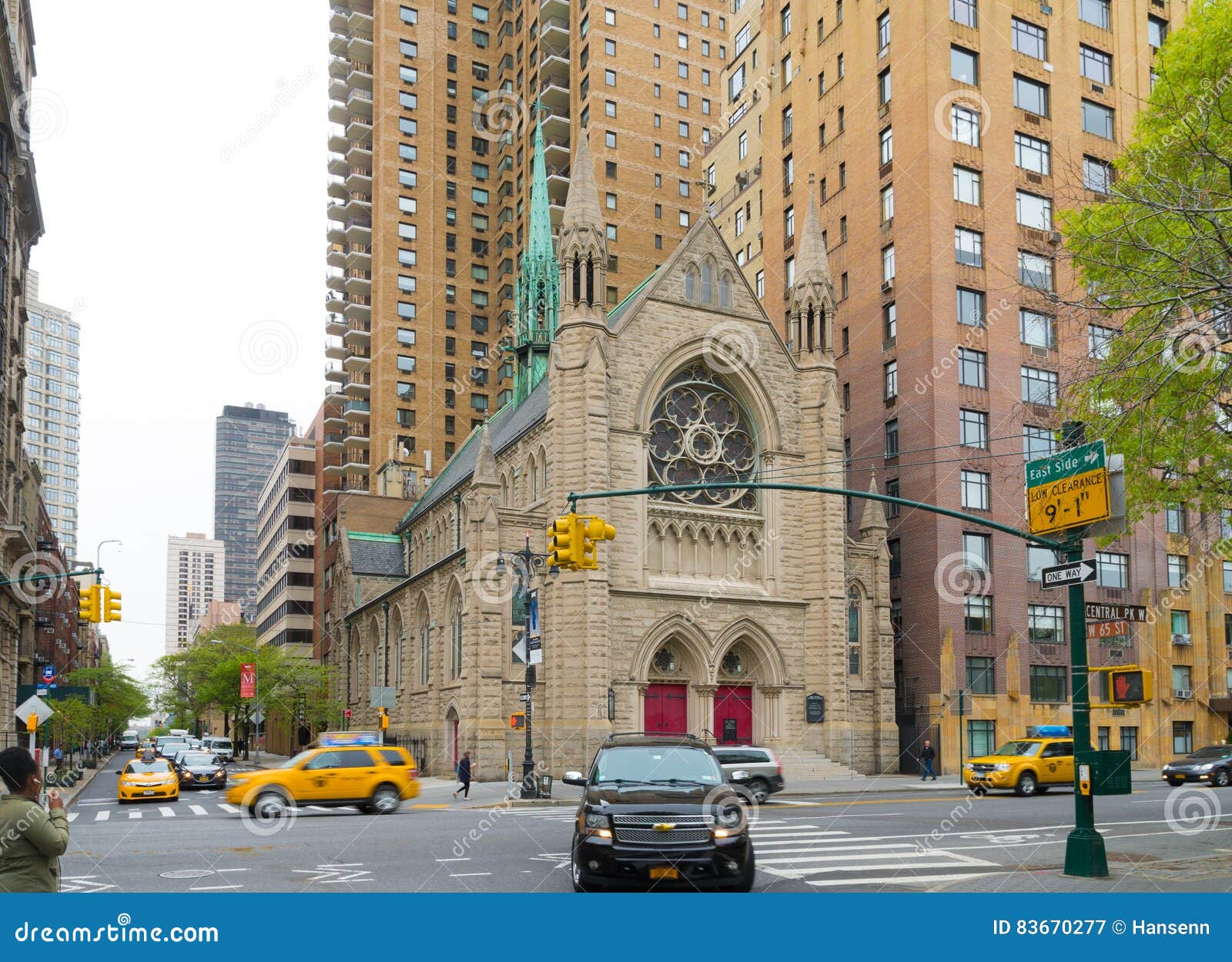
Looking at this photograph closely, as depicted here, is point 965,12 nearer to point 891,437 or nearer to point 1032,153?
point 1032,153

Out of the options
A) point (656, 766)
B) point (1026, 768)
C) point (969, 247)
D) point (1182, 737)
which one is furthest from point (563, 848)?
point (1182, 737)

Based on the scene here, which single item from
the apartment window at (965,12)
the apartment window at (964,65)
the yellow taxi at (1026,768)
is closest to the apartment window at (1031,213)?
the apartment window at (964,65)

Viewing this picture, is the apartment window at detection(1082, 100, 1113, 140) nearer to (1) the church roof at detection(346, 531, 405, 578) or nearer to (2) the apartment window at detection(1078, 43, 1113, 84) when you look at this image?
(2) the apartment window at detection(1078, 43, 1113, 84)

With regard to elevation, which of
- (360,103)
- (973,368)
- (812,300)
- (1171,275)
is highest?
(360,103)

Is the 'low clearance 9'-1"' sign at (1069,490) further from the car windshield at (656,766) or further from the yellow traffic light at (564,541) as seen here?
the yellow traffic light at (564,541)

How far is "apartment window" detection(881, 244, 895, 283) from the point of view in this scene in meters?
51.9

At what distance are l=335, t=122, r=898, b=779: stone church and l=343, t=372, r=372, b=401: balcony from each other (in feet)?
133

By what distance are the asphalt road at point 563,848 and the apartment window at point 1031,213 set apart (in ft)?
96.2

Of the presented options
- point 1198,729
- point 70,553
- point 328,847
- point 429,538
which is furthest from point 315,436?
point 70,553

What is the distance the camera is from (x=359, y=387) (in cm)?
8762

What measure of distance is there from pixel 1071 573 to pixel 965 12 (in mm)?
42866

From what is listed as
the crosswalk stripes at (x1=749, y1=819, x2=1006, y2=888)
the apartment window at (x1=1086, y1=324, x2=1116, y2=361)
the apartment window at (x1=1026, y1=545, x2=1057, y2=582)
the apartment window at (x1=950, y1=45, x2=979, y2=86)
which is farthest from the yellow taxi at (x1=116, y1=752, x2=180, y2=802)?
the apartment window at (x1=950, y1=45, x2=979, y2=86)

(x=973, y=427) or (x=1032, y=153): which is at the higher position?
(x=1032, y=153)

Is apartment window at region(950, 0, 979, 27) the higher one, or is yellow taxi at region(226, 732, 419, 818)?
apartment window at region(950, 0, 979, 27)
